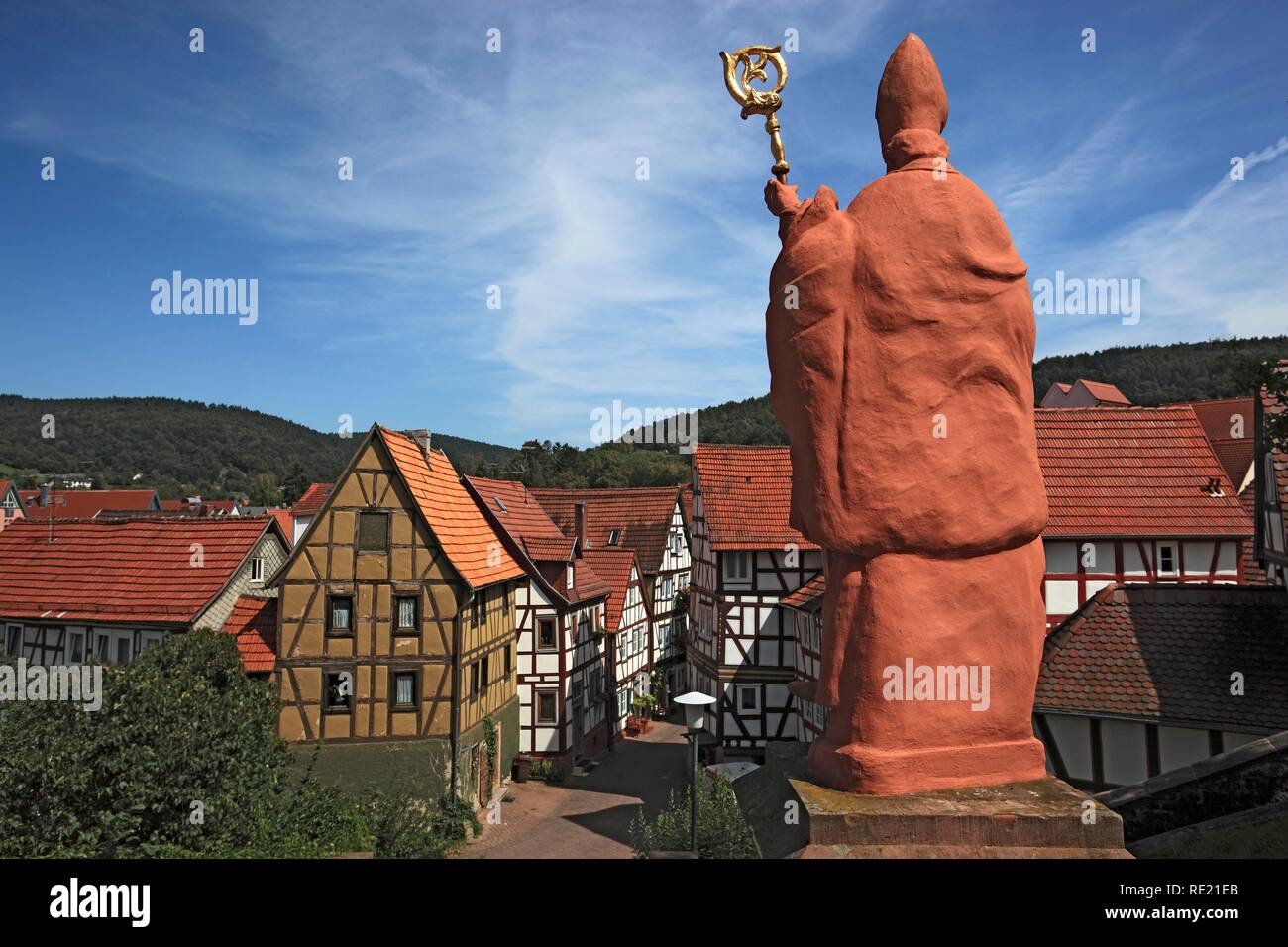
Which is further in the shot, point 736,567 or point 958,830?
point 736,567

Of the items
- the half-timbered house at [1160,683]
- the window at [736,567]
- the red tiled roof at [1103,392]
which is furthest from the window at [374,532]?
the red tiled roof at [1103,392]

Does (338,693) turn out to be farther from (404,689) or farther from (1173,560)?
(1173,560)

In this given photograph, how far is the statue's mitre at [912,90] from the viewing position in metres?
6.40

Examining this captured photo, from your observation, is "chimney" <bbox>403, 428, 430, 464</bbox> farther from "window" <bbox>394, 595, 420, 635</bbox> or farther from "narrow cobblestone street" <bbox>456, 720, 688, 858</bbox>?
"narrow cobblestone street" <bbox>456, 720, 688, 858</bbox>

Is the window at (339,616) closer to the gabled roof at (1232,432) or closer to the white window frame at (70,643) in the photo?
the white window frame at (70,643)

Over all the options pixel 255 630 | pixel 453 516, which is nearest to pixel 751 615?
pixel 453 516

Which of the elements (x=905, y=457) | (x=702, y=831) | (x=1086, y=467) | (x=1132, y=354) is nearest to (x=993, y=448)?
(x=905, y=457)

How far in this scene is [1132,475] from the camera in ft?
59.1

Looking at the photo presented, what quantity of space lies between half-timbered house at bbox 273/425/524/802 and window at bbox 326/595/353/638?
2 centimetres

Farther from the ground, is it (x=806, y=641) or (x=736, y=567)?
(x=736, y=567)

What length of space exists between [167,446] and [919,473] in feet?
452

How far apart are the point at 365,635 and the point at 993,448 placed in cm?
1476

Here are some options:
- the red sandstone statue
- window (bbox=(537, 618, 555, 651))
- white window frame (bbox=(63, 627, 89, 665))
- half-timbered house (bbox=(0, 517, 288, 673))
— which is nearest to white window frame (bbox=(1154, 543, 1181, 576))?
the red sandstone statue
